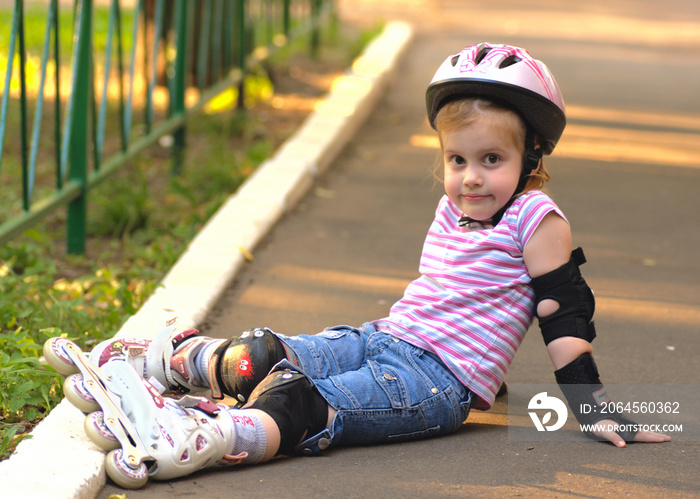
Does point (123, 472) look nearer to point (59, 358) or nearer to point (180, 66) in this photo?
point (59, 358)

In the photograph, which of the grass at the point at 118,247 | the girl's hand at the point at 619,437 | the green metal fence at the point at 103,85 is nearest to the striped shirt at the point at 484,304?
the girl's hand at the point at 619,437

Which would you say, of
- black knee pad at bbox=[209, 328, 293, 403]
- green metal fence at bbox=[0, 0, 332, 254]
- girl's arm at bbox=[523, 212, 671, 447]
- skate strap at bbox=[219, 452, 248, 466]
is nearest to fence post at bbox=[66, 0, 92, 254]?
green metal fence at bbox=[0, 0, 332, 254]

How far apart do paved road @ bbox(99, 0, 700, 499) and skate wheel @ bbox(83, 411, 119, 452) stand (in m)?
0.10

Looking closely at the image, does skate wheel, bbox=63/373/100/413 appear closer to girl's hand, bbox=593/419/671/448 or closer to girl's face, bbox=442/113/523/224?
girl's face, bbox=442/113/523/224

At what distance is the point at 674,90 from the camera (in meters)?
8.96

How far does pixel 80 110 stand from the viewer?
4.34m

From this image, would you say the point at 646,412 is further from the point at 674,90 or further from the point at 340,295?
the point at 674,90

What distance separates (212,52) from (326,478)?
4.85 meters

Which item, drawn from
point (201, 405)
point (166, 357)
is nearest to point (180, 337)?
point (166, 357)

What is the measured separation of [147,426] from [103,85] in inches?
127

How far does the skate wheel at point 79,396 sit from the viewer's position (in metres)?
2.35

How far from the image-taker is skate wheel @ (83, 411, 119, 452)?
2287 millimetres

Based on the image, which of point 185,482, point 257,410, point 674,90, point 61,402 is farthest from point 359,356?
point 674,90

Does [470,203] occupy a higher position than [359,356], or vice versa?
[470,203]
